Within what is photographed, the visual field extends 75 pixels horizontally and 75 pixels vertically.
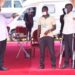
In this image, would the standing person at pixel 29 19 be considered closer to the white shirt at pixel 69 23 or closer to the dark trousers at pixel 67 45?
the dark trousers at pixel 67 45

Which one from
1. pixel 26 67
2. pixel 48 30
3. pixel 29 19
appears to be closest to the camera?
pixel 48 30

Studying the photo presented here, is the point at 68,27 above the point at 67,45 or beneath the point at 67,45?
above

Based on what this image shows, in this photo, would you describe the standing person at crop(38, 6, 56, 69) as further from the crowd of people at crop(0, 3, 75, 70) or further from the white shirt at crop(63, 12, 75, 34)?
the white shirt at crop(63, 12, 75, 34)

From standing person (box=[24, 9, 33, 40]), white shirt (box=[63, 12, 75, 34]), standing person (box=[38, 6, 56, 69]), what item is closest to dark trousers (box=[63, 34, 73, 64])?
white shirt (box=[63, 12, 75, 34])

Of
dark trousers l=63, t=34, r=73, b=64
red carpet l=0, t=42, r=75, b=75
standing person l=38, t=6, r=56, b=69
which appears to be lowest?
red carpet l=0, t=42, r=75, b=75

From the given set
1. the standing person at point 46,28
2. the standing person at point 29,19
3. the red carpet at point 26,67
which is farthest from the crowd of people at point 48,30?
the standing person at point 29,19

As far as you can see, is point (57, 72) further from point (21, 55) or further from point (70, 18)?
point (21, 55)

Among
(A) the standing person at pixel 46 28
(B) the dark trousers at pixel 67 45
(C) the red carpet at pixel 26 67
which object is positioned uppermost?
(A) the standing person at pixel 46 28

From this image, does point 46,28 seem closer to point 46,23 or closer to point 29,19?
point 46,23

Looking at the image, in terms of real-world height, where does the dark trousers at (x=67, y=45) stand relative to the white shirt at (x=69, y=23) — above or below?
below

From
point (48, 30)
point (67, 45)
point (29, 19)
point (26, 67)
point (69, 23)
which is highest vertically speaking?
point (29, 19)

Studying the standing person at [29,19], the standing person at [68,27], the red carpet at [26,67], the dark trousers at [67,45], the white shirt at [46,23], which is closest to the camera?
the red carpet at [26,67]

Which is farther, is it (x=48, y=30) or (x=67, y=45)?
(x=67, y=45)

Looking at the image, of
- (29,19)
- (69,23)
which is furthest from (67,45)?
(29,19)
